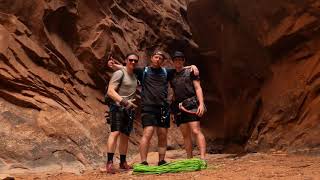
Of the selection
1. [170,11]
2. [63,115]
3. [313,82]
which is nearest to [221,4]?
[170,11]

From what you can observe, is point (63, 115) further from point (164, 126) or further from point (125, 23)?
point (125, 23)

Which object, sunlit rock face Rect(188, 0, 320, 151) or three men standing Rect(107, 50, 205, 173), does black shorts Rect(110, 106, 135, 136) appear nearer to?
three men standing Rect(107, 50, 205, 173)

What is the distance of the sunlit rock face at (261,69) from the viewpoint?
1055cm

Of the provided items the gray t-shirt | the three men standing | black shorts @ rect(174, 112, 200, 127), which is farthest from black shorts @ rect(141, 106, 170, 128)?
the gray t-shirt

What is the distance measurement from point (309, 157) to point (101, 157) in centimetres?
482

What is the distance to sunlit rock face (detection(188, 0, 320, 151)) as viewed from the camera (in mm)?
10555

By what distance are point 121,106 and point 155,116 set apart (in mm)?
651

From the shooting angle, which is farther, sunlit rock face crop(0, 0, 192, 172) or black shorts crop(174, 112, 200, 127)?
sunlit rock face crop(0, 0, 192, 172)

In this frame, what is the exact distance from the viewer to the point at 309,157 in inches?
334

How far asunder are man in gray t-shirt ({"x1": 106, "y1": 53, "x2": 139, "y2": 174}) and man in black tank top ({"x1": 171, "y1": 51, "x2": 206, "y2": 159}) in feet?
2.70

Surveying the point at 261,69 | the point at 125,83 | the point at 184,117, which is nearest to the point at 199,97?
the point at 184,117

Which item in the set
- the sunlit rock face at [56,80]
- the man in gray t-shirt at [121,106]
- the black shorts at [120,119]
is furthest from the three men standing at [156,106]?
the sunlit rock face at [56,80]

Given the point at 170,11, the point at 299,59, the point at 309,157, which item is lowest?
the point at 309,157

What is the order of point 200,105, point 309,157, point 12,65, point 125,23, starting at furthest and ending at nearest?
1. point 125,23
2. point 12,65
3. point 309,157
4. point 200,105
